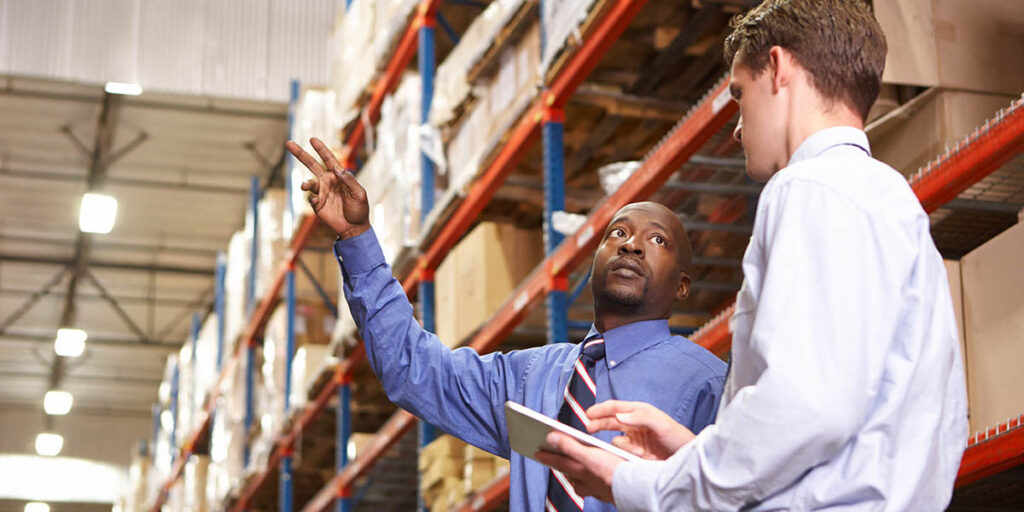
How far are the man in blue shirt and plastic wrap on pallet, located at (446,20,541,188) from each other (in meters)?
3.09

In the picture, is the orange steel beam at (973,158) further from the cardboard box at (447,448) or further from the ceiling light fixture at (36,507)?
the ceiling light fixture at (36,507)

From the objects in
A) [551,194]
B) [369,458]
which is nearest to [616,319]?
[551,194]

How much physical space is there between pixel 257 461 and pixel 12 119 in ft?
18.8

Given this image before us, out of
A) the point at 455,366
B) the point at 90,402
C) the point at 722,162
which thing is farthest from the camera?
the point at 90,402

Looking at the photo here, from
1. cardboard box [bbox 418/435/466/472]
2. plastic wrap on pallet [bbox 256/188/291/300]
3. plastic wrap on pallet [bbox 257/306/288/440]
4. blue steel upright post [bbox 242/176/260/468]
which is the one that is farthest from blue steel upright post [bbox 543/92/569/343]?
blue steel upright post [bbox 242/176/260/468]

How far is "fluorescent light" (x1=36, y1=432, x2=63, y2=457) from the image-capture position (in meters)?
22.4

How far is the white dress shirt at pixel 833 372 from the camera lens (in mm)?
1469

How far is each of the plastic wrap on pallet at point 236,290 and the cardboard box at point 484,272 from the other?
5875 millimetres

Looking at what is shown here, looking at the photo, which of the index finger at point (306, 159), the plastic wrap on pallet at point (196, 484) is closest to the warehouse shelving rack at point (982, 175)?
the index finger at point (306, 159)

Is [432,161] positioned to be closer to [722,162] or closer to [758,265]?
[722,162]

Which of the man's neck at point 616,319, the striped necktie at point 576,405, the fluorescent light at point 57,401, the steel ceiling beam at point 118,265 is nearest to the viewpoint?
the striped necktie at point 576,405

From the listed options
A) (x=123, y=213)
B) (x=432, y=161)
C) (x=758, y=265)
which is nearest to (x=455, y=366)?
(x=758, y=265)

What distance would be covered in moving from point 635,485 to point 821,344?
284 millimetres

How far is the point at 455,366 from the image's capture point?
8.17ft
